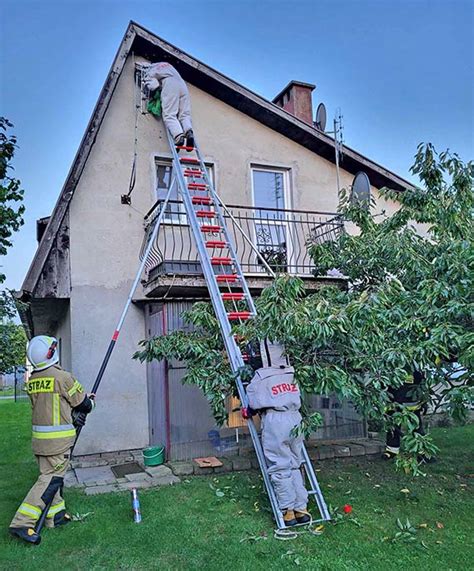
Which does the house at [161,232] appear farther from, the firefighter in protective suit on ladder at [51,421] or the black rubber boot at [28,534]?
the black rubber boot at [28,534]

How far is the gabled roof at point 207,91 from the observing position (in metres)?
7.87

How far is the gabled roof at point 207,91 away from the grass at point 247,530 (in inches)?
159

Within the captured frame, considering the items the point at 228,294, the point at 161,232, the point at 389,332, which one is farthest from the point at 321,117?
the point at 389,332

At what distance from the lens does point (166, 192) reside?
9.14 meters

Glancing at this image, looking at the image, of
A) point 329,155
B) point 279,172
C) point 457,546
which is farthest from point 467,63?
point 457,546

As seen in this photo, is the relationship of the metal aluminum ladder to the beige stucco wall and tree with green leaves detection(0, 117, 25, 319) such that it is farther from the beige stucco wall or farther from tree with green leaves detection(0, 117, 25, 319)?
tree with green leaves detection(0, 117, 25, 319)

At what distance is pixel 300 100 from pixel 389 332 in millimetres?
8420

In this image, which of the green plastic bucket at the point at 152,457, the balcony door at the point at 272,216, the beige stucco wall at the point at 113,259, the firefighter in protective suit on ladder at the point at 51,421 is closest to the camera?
the firefighter in protective suit on ladder at the point at 51,421

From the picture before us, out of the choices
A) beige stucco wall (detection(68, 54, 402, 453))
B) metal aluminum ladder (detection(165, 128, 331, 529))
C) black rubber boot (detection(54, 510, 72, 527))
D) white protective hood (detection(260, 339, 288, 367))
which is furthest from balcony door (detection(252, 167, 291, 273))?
black rubber boot (detection(54, 510, 72, 527))

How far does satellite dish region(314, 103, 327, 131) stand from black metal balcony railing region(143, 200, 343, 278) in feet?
8.77

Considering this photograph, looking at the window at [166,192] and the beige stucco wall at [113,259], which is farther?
the window at [166,192]

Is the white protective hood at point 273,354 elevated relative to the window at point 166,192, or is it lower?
lower

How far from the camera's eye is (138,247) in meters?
8.62

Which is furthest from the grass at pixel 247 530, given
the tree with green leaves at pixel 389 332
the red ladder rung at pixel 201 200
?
the red ladder rung at pixel 201 200
